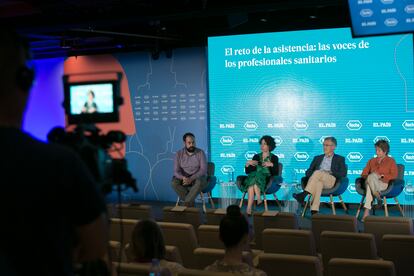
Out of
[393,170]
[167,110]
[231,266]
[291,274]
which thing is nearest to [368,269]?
[291,274]

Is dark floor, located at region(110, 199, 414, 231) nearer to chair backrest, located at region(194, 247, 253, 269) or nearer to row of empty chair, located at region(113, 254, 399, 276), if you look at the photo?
chair backrest, located at region(194, 247, 253, 269)

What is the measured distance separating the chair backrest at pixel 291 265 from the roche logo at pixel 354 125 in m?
6.18

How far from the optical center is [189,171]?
30.3 feet

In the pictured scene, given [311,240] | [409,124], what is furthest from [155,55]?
[311,240]

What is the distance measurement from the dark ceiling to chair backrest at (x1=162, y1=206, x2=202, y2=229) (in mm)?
2947

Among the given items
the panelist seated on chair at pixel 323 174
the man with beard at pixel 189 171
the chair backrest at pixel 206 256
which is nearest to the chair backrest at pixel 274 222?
the chair backrest at pixel 206 256

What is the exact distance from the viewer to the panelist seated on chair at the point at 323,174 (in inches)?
327

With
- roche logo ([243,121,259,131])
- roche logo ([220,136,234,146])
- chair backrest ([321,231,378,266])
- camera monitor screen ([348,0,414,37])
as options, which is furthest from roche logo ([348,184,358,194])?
chair backrest ([321,231,378,266])

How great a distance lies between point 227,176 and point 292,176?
1239mm

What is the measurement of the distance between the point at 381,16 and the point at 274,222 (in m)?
2.46

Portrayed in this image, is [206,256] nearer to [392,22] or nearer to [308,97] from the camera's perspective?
[392,22]

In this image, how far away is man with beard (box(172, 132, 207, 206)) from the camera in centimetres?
911

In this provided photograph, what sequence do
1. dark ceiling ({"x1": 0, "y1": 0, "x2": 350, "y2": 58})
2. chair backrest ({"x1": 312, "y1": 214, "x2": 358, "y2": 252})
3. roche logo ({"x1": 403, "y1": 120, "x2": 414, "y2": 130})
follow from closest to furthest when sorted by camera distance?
chair backrest ({"x1": 312, "y1": 214, "x2": 358, "y2": 252}) → dark ceiling ({"x1": 0, "y1": 0, "x2": 350, "y2": 58}) → roche logo ({"x1": 403, "y1": 120, "x2": 414, "y2": 130})

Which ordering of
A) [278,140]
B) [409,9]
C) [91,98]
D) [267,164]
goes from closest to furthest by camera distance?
[409,9], [91,98], [267,164], [278,140]
